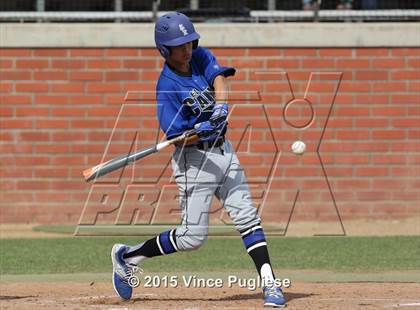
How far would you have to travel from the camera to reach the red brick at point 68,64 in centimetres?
1380

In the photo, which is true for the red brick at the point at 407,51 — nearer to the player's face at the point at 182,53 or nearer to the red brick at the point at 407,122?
the red brick at the point at 407,122

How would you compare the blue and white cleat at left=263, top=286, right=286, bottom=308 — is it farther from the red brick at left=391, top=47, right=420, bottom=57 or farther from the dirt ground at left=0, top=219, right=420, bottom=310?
the red brick at left=391, top=47, right=420, bottom=57

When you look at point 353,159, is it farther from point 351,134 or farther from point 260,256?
point 260,256

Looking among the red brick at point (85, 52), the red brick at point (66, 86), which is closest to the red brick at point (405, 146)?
the red brick at point (85, 52)

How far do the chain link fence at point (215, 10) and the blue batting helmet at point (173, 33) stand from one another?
23.9ft

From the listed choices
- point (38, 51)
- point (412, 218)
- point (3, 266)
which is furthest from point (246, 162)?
point (3, 266)

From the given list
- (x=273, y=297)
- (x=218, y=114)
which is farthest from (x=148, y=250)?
(x=218, y=114)

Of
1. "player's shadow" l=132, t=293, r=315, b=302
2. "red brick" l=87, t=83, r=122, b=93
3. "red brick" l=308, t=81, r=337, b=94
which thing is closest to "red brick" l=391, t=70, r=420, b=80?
"red brick" l=308, t=81, r=337, b=94

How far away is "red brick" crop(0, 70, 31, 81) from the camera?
45.1 ft

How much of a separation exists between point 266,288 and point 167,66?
1857 millimetres

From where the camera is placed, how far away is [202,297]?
788 centimetres

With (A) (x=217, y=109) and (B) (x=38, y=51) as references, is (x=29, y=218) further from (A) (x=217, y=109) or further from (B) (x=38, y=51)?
(A) (x=217, y=109)

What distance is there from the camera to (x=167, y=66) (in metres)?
7.35

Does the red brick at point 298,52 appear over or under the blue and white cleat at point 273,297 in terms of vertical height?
over
